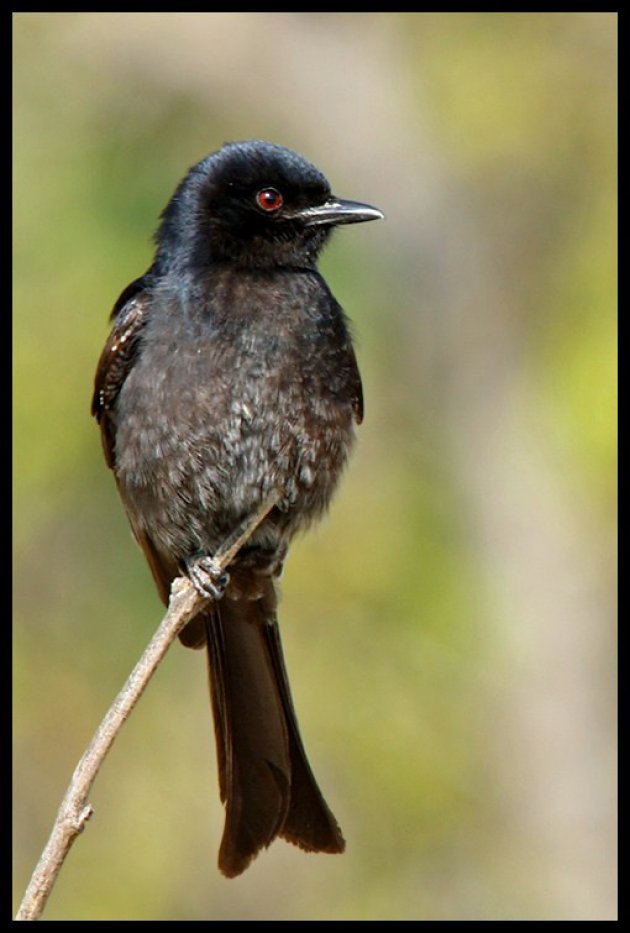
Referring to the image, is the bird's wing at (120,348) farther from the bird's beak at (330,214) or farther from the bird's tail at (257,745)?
the bird's tail at (257,745)

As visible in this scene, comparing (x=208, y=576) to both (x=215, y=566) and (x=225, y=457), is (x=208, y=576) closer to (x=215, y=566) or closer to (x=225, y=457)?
(x=215, y=566)

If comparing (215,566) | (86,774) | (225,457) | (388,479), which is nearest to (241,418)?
(225,457)

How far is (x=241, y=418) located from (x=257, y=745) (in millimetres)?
1100

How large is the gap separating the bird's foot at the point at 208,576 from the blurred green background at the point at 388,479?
2667mm

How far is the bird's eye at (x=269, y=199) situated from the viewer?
17.3 ft

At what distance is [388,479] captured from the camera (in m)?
9.34

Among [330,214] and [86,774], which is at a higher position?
[330,214]

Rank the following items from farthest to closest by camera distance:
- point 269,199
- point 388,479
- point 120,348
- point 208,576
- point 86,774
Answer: point 388,479 → point 269,199 → point 120,348 → point 208,576 → point 86,774

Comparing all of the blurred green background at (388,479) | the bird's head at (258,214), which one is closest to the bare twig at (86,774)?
the bird's head at (258,214)

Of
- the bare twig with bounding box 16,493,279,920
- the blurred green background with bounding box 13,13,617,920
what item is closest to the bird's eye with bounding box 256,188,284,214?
the bare twig with bounding box 16,493,279,920

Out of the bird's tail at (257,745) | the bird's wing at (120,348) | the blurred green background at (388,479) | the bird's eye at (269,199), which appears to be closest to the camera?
the bird's tail at (257,745)

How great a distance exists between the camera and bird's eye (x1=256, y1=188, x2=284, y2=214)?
5.29 meters

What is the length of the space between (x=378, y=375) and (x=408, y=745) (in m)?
2.41

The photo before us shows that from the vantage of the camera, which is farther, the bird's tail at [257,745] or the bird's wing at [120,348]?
the bird's wing at [120,348]
